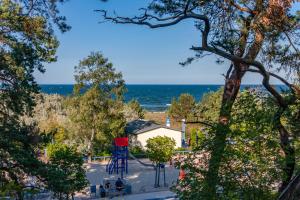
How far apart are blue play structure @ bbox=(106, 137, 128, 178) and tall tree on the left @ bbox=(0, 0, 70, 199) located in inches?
467

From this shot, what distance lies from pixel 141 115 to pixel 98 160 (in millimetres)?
14001

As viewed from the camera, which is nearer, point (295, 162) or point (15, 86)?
point (295, 162)

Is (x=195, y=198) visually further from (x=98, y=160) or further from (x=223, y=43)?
(x=98, y=160)

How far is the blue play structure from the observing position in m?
21.7

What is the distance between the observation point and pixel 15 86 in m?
9.55

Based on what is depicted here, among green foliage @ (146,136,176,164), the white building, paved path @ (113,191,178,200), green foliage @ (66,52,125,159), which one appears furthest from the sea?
paved path @ (113,191,178,200)

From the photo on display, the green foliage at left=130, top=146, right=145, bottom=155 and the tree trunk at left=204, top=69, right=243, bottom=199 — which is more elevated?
the tree trunk at left=204, top=69, right=243, bottom=199

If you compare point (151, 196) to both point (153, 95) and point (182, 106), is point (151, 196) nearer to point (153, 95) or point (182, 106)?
point (182, 106)

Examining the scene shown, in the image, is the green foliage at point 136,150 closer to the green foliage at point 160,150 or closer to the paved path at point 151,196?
the green foliage at point 160,150

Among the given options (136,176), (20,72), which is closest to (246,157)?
(20,72)

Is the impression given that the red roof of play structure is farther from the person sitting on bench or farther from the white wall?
the white wall

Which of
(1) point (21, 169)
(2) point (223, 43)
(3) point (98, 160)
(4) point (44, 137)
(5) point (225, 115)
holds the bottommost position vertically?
(3) point (98, 160)

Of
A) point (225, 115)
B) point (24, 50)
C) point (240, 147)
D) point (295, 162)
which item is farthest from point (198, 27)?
point (24, 50)

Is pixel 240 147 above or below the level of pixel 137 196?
above
